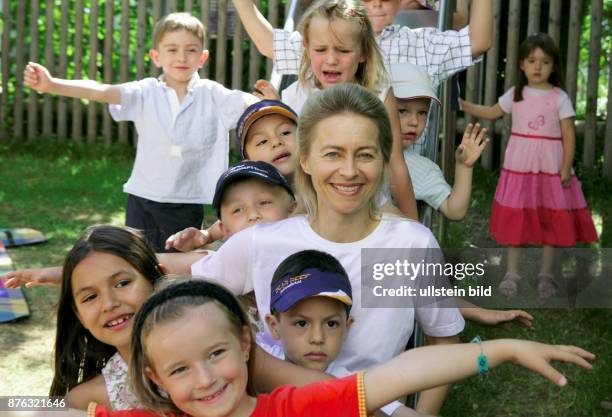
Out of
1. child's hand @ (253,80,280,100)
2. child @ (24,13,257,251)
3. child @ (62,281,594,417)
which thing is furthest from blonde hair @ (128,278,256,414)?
child @ (24,13,257,251)

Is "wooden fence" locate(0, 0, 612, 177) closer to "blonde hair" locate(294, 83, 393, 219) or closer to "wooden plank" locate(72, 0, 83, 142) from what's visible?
"wooden plank" locate(72, 0, 83, 142)

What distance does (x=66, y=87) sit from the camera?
441 cm

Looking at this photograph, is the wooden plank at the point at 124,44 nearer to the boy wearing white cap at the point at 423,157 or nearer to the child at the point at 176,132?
the child at the point at 176,132

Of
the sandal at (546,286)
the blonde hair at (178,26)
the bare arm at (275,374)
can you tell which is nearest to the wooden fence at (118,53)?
the sandal at (546,286)

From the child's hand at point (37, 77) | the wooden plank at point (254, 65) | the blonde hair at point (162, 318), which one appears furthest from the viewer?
the wooden plank at point (254, 65)

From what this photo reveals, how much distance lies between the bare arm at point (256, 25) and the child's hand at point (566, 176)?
6.76 feet

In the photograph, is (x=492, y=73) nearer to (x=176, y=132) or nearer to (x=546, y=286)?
(x=546, y=286)

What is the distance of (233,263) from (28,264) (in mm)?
3412

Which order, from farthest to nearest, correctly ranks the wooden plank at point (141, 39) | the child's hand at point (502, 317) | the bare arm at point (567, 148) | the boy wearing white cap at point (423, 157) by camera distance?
the wooden plank at point (141, 39) → the bare arm at point (567, 148) → the boy wearing white cap at point (423, 157) → the child's hand at point (502, 317)

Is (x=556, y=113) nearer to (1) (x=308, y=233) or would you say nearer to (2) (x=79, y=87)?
(2) (x=79, y=87)

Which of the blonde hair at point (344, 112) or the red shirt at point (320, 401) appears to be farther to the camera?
the blonde hair at point (344, 112)

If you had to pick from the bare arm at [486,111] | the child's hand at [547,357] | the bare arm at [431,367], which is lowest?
the bare arm at [431,367]

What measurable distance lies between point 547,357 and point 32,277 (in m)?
1.52

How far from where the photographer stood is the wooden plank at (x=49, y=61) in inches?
351
